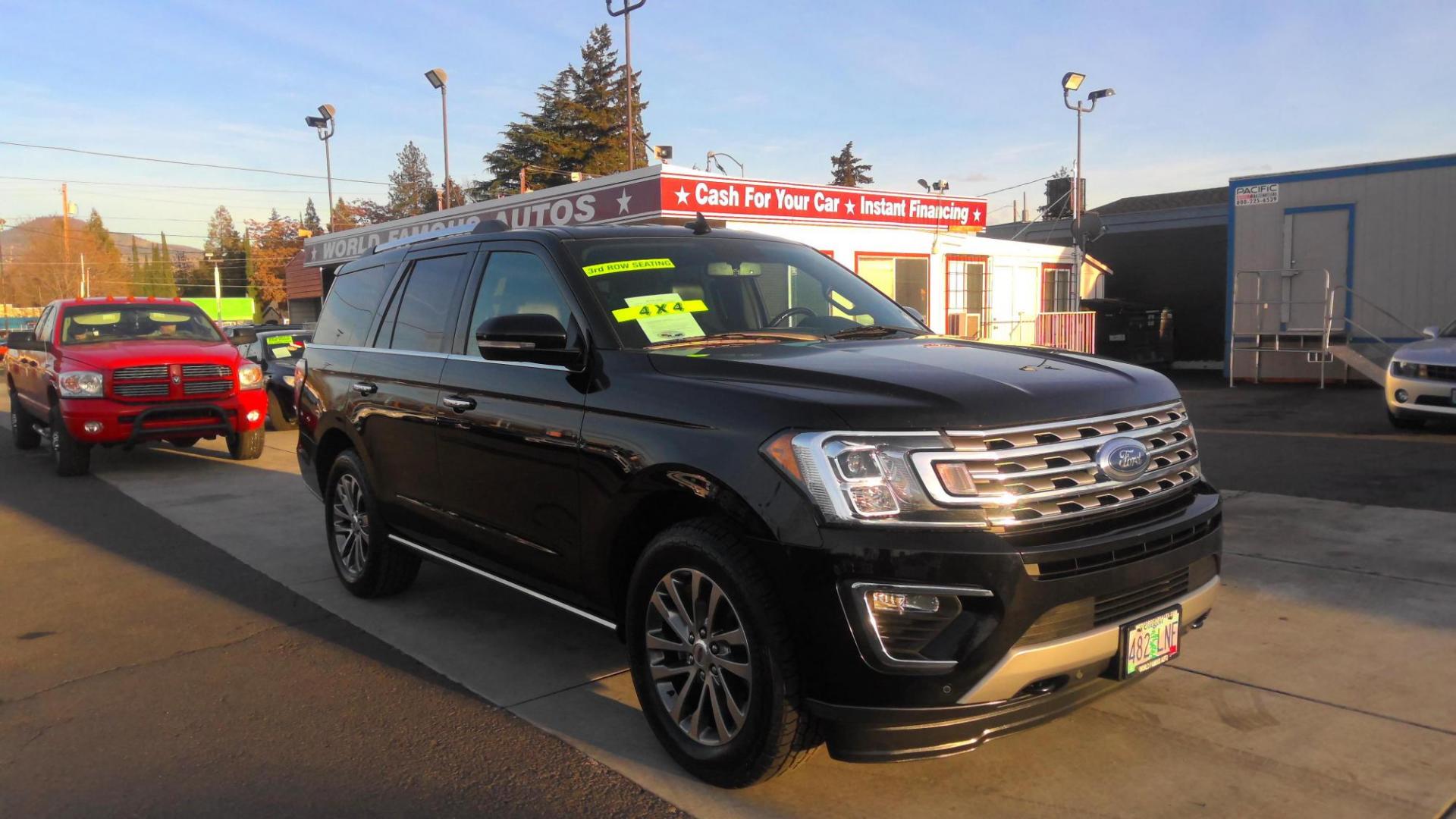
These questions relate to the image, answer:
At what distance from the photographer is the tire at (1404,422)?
434 inches

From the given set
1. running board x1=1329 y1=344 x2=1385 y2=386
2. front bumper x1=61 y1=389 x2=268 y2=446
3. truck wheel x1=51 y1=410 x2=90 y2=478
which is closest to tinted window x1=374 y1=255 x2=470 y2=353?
front bumper x1=61 y1=389 x2=268 y2=446

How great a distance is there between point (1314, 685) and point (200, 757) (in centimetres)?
434

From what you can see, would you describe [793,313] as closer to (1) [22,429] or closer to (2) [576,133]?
(1) [22,429]

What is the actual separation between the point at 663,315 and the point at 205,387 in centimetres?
858

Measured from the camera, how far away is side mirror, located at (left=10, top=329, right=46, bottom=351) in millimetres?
11505

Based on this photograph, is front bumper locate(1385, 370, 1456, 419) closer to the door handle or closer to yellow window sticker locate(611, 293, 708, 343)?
yellow window sticker locate(611, 293, 708, 343)

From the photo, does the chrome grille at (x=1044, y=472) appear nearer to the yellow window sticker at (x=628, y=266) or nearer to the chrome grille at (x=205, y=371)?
the yellow window sticker at (x=628, y=266)

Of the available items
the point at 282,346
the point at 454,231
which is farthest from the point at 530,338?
the point at 282,346

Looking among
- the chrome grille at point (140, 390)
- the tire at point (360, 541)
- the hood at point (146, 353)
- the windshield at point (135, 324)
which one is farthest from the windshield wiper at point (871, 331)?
the windshield at point (135, 324)

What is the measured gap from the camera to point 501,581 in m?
4.50

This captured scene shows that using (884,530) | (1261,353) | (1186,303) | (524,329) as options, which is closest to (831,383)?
(884,530)

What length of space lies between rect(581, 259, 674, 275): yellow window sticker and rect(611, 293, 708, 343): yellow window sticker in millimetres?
181

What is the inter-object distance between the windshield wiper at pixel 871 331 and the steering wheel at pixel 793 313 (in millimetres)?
198

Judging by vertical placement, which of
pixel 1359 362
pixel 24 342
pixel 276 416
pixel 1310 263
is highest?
pixel 1310 263
